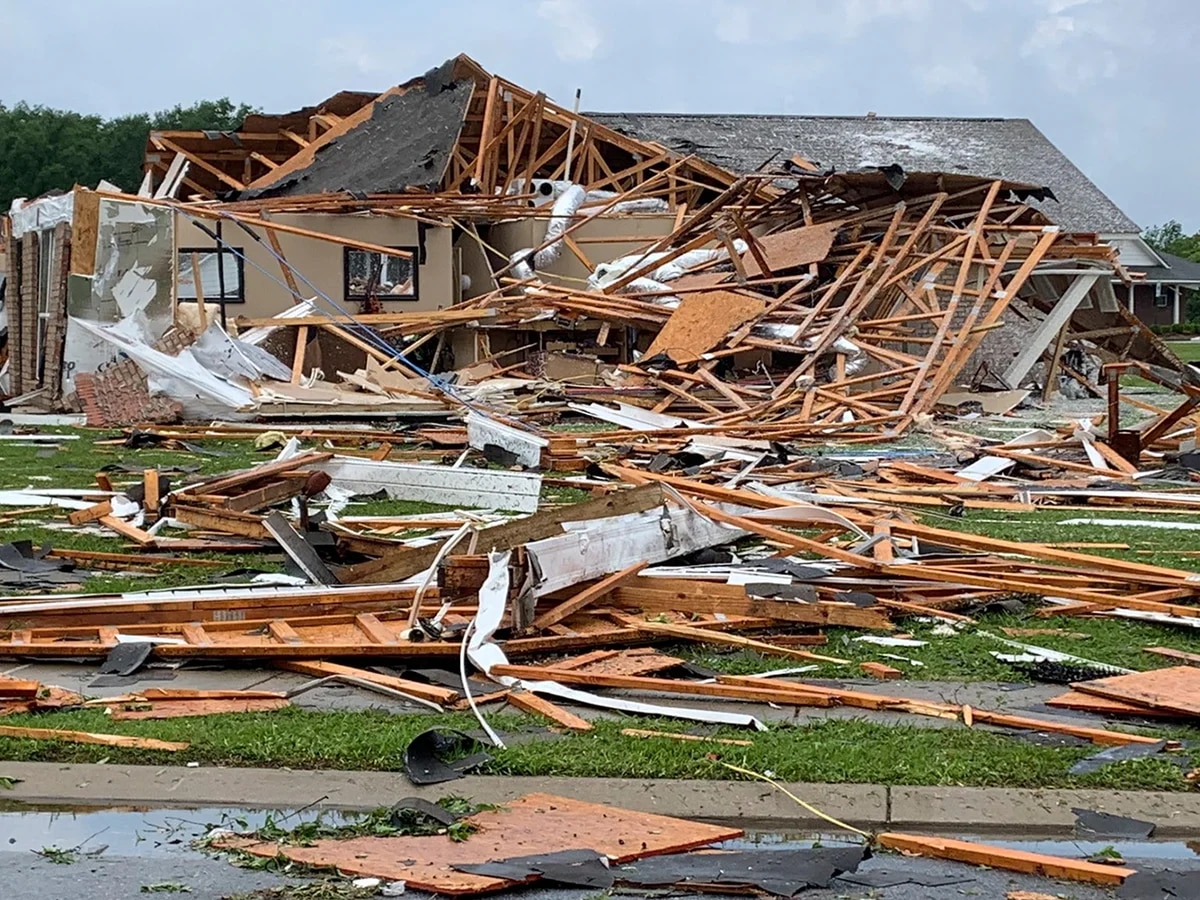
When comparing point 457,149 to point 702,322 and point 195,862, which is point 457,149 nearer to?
point 702,322

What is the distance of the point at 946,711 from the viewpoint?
6.04m

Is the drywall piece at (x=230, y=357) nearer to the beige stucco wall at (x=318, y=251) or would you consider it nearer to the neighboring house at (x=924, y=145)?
the beige stucco wall at (x=318, y=251)

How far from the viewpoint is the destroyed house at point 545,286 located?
20375 millimetres

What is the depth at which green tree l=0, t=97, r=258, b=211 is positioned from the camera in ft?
239

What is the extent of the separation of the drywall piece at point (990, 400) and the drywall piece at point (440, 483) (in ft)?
33.7

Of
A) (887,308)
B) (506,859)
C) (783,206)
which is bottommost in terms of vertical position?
(506,859)

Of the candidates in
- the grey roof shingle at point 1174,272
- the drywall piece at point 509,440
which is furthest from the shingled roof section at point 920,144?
A: the drywall piece at point 509,440

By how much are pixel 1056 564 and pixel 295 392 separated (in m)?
13.0

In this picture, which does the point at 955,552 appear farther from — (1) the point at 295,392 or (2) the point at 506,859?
(1) the point at 295,392

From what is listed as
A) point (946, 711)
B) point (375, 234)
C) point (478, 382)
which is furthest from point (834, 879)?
point (375, 234)

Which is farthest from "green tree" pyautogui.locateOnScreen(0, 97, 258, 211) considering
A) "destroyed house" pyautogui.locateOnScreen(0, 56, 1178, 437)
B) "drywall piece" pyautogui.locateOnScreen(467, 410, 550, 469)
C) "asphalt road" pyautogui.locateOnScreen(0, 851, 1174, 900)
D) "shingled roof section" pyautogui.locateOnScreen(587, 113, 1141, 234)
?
"asphalt road" pyautogui.locateOnScreen(0, 851, 1174, 900)

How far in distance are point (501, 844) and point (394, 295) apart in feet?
74.7

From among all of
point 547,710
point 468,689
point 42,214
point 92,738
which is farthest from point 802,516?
point 42,214

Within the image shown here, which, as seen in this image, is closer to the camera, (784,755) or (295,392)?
(784,755)
